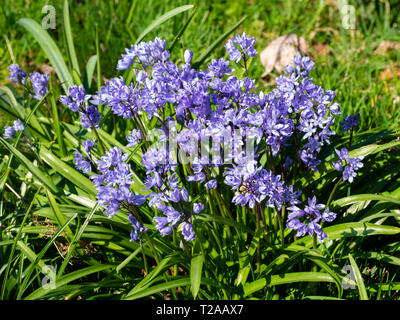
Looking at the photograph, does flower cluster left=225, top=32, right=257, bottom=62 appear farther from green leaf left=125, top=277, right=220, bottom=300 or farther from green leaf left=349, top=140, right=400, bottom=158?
green leaf left=125, top=277, right=220, bottom=300

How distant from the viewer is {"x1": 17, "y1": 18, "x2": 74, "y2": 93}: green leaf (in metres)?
4.07

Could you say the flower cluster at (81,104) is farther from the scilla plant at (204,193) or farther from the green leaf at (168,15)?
the green leaf at (168,15)

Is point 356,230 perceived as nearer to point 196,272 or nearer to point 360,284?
point 360,284

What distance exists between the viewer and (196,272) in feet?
7.75

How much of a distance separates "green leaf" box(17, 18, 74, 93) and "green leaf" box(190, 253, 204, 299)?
225 centimetres

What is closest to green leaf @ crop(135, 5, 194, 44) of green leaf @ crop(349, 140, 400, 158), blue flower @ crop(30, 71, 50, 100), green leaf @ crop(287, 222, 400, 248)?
blue flower @ crop(30, 71, 50, 100)

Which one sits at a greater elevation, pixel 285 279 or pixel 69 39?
pixel 69 39

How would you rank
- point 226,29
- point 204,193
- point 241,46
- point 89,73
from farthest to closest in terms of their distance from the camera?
point 226,29 < point 89,73 < point 204,193 < point 241,46

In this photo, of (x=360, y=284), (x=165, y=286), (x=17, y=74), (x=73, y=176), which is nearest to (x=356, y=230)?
(x=360, y=284)

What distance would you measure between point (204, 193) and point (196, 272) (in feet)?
2.39

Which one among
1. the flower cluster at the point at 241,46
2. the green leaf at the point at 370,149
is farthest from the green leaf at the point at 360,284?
the flower cluster at the point at 241,46

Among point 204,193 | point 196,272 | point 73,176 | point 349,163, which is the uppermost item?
point 349,163
